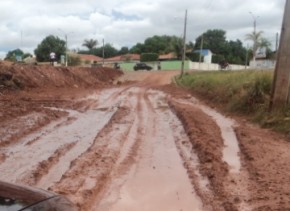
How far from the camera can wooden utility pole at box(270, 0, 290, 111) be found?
14.4 metres

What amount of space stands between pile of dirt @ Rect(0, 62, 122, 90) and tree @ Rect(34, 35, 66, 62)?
A: 50166 millimetres

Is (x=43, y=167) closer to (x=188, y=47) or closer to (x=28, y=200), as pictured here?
(x=28, y=200)

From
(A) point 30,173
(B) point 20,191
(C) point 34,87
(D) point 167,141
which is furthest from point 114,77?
(B) point 20,191

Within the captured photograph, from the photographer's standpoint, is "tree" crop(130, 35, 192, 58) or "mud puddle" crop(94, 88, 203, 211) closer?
"mud puddle" crop(94, 88, 203, 211)

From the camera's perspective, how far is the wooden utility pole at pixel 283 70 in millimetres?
14359

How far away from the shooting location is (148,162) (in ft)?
29.4

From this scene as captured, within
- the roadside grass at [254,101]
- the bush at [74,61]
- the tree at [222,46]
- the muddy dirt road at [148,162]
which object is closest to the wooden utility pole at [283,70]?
the roadside grass at [254,101]

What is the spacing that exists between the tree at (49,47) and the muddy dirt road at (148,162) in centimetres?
8282

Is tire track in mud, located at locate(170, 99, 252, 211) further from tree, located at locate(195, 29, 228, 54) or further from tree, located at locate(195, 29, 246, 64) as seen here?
tree, located at locate(195, 29, 228, 54)

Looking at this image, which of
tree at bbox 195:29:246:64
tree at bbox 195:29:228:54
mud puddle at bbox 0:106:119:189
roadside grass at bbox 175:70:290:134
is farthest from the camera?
tree at bbox 195:29:228:54

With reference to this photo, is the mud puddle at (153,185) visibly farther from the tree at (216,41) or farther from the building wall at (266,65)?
the tree at (216,41)

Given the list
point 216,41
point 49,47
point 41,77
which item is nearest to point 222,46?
point 216,41

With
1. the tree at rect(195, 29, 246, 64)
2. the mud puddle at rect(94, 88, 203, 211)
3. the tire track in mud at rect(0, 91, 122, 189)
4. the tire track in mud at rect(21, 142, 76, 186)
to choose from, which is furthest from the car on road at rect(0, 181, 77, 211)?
the tree at rect(195, 29, 246, 64)

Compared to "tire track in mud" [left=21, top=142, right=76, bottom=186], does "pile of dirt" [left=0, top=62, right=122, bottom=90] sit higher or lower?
lower
